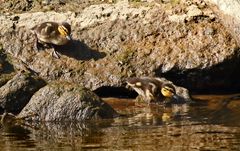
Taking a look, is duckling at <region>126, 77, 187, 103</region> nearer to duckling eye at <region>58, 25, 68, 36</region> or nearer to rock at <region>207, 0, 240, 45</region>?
duckling eye at <region>58, 25, 68, 36</region>

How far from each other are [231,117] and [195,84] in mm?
2118

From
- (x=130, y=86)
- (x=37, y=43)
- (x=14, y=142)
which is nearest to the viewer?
(x=14, y=142)

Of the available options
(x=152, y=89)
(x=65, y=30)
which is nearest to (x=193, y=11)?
(x=152, y=89)

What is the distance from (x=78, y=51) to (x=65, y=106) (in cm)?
235

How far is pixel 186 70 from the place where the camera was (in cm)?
930

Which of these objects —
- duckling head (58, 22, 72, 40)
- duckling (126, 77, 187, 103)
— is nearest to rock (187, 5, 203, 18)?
duckling (126, 77, 187, 103)

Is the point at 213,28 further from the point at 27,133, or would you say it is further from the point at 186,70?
the point at 27,133

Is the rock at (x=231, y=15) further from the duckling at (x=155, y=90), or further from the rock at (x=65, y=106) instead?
the rock at (x=65, y=106)

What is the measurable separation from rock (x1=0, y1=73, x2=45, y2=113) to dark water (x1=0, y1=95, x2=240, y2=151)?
0.82 m

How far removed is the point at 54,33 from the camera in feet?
31.4

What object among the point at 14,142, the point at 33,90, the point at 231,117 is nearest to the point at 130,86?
the point at 33,90

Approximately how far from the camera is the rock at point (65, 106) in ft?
24.9

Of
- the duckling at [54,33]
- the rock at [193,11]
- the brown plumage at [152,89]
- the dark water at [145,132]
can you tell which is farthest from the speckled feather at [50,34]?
the rock at [193,11]

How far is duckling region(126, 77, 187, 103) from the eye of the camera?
8688 millimetres
